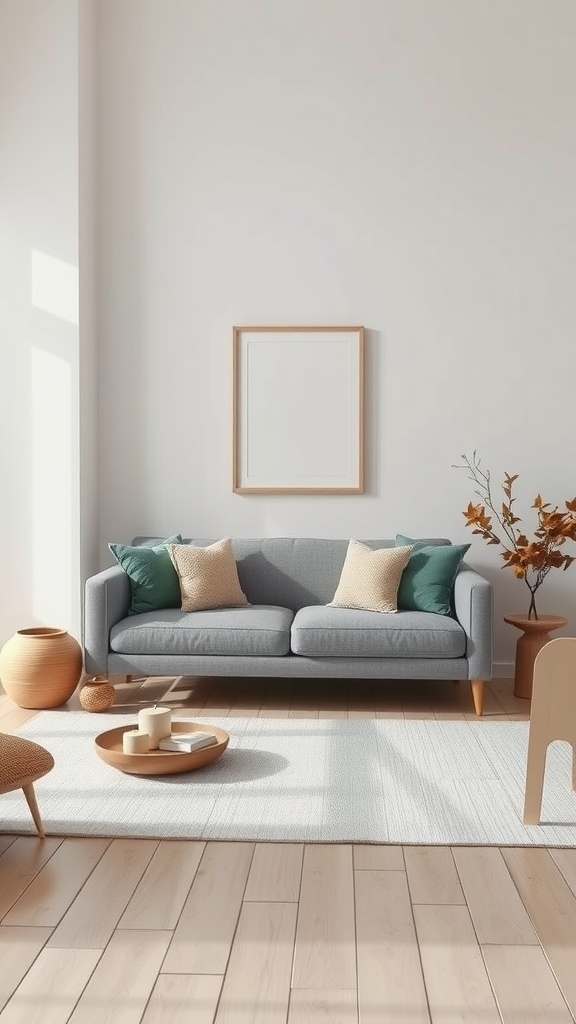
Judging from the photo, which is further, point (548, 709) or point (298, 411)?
point (298, 411)

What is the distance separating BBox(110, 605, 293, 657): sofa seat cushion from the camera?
4680 mm

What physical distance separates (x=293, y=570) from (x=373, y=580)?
0.56 m

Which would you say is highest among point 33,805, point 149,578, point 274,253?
point 274,253

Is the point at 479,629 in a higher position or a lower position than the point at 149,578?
lower

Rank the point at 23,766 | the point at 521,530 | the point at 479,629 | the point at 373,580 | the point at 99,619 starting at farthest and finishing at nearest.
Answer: the point at 521,530 → the point at 373,580 → the point at 99,619 → the point at 479,629 → the point at 23,766

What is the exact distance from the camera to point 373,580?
4.93 meters

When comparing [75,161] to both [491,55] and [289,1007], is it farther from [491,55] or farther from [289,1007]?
[289,1007]

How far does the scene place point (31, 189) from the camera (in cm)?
536

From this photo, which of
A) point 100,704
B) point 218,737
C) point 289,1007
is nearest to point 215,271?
point 100,704

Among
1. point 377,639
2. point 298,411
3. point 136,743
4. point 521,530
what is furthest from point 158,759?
point 521,530

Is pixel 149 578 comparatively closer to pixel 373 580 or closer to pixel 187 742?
pixel 373 580

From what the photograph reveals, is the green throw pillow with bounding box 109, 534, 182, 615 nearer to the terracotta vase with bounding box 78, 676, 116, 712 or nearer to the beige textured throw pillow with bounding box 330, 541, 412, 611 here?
the terracotta vase with bounding box 78, 676, 116, 712

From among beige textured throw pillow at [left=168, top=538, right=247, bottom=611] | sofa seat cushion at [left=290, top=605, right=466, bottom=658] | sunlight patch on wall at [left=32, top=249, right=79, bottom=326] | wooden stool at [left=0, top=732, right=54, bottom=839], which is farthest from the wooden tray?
sunlight patch on wall at [left=32, top=249, right=79, bottom=326]

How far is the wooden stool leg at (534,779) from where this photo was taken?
10.4 feet
